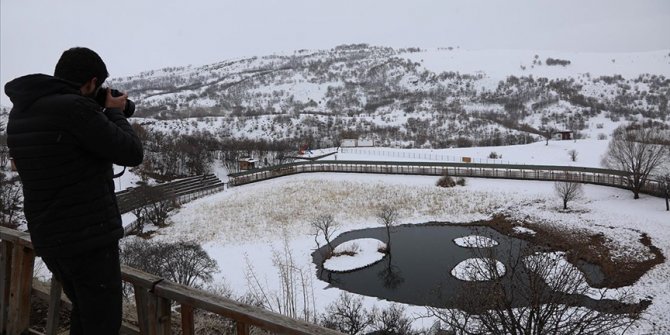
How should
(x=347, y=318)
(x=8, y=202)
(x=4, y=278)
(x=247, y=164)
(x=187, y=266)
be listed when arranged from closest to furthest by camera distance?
(x=4, y=278) → (x=347, y=318) → (x=187, y=266) → (x=8, y=202) → (x=247, y=164)

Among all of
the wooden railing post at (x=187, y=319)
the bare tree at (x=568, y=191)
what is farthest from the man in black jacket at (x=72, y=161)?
the bare tree at (x=568, y=191)

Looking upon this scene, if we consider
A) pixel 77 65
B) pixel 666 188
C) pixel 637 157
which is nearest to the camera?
pixel 77 65

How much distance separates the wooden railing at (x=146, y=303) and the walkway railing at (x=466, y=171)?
35218 mm

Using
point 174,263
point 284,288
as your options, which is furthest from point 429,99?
point 174,263

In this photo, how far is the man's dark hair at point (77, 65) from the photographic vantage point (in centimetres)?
247

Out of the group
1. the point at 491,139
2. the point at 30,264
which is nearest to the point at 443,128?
the point at 491,139

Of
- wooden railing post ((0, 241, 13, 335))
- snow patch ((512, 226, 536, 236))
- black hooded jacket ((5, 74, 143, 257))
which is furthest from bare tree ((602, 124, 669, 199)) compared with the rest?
black hooded jacket ((5, 74, 143, 257))

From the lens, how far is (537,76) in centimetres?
12706

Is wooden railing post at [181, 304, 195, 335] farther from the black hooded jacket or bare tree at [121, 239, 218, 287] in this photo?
bare tree at [121, 239, 218, 287]

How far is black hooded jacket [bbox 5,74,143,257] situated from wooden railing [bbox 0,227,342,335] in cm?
59

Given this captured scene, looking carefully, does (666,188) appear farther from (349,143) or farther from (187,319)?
(349,143)

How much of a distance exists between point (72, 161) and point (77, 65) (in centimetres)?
55

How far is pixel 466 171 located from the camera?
41688mm

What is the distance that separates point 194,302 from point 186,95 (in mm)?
→ 149129
